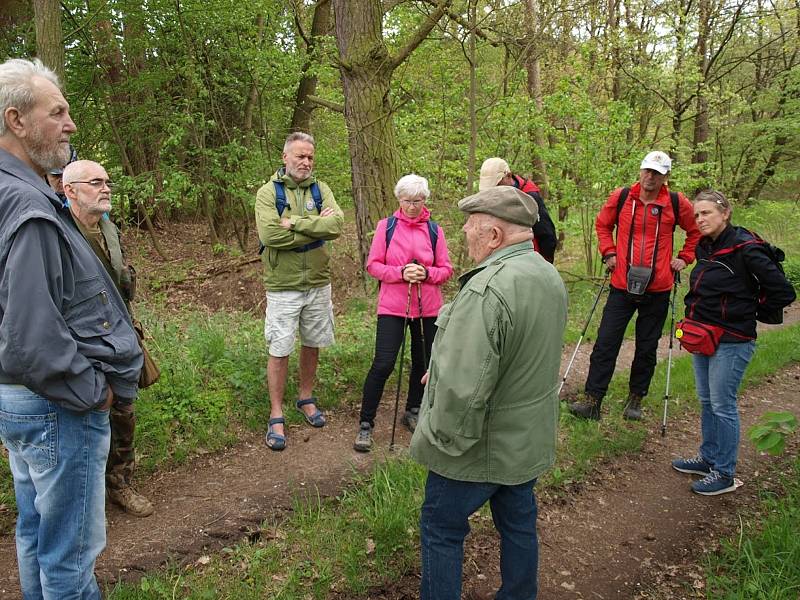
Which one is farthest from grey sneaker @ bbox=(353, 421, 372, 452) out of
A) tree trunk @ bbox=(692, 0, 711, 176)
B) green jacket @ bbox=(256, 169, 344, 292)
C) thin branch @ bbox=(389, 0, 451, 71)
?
Result: tree trunk @ bbox=(692, 0, 711, 176)

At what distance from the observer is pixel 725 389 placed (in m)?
3.76

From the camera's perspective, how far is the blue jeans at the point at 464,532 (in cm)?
239

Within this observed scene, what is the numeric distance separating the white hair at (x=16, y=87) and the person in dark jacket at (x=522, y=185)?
10.3 ft

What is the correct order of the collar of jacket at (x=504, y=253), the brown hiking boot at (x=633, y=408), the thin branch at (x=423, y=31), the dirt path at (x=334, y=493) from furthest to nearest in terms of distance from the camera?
the thin branch at (x=423, y=31) → the brown hiking boot at (x=633, y=408) → the dirt path at (x=334, y=493) → the collar of jacket at (x=504, y=253)

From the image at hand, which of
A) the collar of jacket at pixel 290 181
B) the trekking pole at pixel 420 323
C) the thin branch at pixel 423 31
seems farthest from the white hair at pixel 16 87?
the thin branch at pixel 423 31

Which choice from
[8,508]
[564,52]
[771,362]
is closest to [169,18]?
[564,52]

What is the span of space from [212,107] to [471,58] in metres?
5.49

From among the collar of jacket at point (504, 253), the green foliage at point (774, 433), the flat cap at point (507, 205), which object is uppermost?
the flat cap at point (507, 205)

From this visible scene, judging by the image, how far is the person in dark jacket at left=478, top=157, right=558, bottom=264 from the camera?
4.49 m

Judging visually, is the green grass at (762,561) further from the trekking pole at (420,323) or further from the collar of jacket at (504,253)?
the trekking pole at (420,323)

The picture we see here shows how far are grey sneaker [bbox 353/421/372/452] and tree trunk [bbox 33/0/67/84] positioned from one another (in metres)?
6.24

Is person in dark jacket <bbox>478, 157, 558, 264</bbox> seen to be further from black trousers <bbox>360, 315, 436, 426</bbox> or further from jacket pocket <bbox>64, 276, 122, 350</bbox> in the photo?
jacket pocket <bbox>64, 276, 122, 350</bbox>

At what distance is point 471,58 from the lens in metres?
6.84

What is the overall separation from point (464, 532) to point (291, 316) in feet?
8.32
